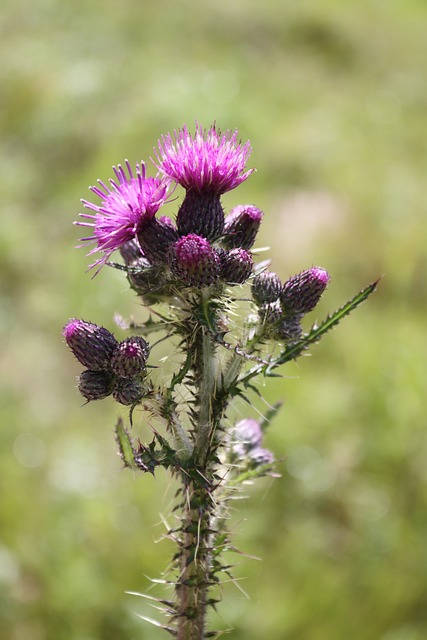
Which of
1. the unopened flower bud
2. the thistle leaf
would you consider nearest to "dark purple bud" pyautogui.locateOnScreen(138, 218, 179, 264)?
the thistle leaf

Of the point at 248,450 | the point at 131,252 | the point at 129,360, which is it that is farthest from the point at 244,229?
the point at 248,450

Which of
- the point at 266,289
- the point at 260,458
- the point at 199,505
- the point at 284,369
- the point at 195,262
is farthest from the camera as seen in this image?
the point at 284,369

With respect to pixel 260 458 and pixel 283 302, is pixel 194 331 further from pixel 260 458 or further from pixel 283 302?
pixel 260 458

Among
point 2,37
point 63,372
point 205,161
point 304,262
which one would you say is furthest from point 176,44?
point 205,161

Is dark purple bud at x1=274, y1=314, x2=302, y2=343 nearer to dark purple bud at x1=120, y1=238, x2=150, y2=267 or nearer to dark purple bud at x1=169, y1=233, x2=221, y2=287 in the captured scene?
dark purple bud at x1=169, y1=233, x2=221, y2=287

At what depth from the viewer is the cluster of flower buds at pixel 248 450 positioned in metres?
1.65

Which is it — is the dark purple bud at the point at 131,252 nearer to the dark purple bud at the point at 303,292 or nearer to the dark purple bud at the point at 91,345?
the dark purple bud at the point at 91,345

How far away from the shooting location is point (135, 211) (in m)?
1.51

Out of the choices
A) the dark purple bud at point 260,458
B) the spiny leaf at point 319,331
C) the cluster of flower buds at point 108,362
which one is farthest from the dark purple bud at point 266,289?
the dark purple bud at point 260,458

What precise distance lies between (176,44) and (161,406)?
41.1 ft

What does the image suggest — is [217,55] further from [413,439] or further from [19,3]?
[413,439]

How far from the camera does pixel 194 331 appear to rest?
139cm

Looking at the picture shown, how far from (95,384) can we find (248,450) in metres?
0.45

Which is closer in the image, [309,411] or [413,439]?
[413,439]
